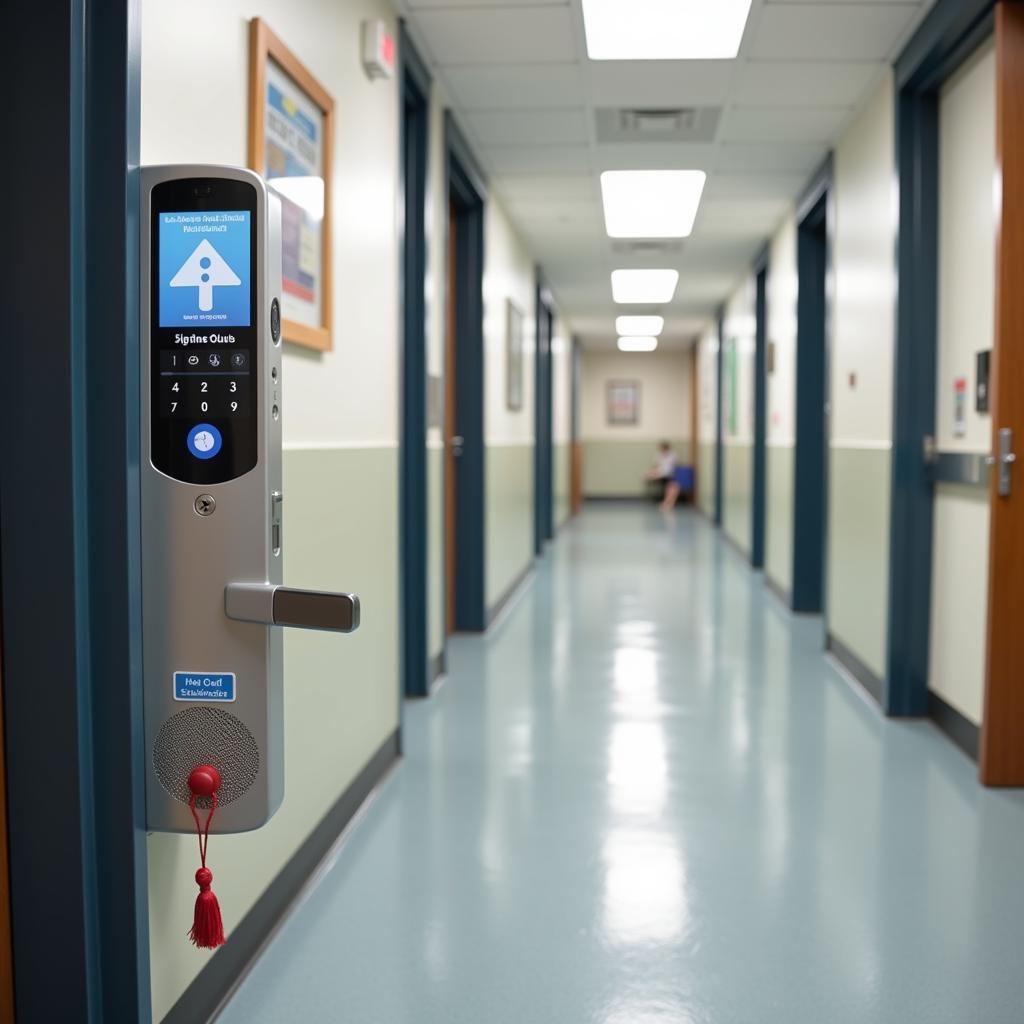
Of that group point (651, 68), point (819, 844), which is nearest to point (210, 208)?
point (819, 844)

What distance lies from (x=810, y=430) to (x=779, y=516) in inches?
40.2

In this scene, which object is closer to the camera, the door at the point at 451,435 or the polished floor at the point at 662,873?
the polished floor at the point at 662,873

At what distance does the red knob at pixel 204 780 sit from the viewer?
5.71 feet

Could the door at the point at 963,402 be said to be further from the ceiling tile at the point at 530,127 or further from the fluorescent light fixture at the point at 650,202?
the fluorescent light fixture at the point at 650,202

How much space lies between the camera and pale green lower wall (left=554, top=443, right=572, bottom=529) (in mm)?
12734

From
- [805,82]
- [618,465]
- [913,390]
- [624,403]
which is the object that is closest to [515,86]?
[805,82]

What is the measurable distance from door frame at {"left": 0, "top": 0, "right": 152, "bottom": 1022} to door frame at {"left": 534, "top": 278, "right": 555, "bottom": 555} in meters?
8.38

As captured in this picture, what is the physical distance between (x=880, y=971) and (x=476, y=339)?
180 inches

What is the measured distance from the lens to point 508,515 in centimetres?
777

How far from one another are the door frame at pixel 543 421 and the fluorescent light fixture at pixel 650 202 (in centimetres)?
212

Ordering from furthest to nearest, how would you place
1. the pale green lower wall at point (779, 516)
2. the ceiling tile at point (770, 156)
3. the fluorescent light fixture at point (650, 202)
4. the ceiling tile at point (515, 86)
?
the pale green lower wall at point (779, 516) → the fluorescent light fixture at point (650, 202) → the ceiling tile at point (770, 156) → the ceiling tile at point (515, 86)

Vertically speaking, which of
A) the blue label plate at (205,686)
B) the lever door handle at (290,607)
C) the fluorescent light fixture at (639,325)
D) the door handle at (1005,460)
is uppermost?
the fluorescent light fixture at (639,325)

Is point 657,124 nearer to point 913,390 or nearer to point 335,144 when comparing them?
point 913,390

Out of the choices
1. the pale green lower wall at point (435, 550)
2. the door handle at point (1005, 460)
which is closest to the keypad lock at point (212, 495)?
the door handle at point (1005, 460)
